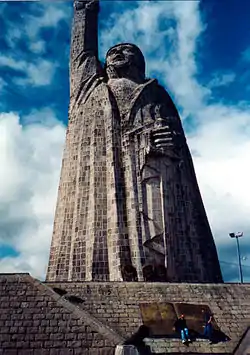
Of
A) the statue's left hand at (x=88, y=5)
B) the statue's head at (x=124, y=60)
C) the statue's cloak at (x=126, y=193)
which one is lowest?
the statue's cloak at (x=126, y=193)

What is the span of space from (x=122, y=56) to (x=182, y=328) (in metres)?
15.0

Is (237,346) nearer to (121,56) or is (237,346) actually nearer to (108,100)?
(108,100)

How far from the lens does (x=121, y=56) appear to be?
24578 millimetres

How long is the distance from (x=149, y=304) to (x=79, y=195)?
788 centimetres

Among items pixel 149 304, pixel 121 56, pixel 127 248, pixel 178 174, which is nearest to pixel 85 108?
pixel 121 56

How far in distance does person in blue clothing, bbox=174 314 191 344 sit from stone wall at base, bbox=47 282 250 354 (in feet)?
0.69

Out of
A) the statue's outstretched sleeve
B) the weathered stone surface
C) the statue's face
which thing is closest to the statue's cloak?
the statue's outstretched sleeve

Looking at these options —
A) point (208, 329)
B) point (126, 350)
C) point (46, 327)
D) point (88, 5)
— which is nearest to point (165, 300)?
point (208, 329)

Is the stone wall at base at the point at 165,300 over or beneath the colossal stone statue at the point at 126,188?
beneath

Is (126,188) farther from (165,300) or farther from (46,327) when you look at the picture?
(46,327)

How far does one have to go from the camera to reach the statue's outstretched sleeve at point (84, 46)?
24.7m

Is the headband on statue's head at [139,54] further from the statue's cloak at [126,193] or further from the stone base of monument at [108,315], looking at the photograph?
the stone base of monument at [108,315]

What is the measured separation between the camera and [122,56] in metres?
24.6

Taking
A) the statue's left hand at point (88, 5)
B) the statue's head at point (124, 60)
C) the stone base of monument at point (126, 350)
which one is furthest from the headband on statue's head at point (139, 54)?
the stone base of monument at point (126, 350)
